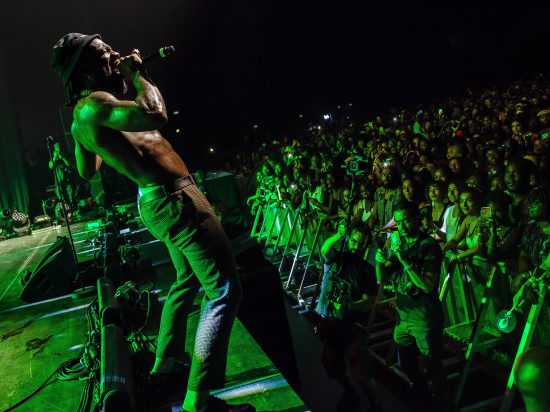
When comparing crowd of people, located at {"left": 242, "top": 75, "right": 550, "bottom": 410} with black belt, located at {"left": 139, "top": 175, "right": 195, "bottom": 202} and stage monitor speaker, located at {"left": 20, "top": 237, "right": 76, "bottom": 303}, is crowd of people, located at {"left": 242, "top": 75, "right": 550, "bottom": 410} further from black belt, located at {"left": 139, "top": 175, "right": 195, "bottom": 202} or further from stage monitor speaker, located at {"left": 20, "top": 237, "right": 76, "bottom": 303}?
stage monitor speaker, located at {"left": 20, "top": 237, "right": 76, "bottom": 303}

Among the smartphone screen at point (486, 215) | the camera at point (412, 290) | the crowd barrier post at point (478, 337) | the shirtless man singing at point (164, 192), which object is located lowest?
the crowd barrier post at point (478, 337)

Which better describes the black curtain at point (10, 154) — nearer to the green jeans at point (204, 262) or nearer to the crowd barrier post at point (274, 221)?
the crowd barrier post at point (274, 221)

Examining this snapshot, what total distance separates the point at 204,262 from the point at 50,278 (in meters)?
3.63

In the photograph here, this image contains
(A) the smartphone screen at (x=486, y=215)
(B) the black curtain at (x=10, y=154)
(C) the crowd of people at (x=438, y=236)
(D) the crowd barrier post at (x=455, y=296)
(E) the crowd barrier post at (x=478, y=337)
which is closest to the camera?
(C) the crowd of people at (x=438, y=236)

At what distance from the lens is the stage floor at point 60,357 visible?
2.40 meters

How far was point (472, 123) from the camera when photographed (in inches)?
353

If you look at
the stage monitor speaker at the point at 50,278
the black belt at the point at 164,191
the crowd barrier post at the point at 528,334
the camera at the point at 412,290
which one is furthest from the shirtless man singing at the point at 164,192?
the stage monitor speaker at the point at 50,278

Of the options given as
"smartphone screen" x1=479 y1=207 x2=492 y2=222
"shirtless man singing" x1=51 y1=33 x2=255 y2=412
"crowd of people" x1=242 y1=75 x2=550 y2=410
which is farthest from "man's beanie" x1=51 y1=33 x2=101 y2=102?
"smartphone screen" x1=479 y1=207 x2=492 y2=222

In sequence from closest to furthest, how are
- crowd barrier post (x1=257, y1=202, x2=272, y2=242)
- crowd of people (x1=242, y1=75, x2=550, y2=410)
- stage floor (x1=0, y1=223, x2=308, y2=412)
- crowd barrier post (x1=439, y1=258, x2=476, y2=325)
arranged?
stage floor (x1=0, y1=223, x2=308, y2=412)
crowd of people (x1=242, y1=75, x2=550, y2=410)
crowd barrier post (x1=439, y1=258, x2=476, y2=325)
crowd barrier post (x1=257, y1=202, x2=272, y2=242)

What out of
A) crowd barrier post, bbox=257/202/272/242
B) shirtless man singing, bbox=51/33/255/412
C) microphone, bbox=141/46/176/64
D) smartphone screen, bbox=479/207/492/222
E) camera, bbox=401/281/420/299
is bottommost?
crowd barrier post, bbox=257/202/272/242

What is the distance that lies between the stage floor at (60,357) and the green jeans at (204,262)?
1.28 feet

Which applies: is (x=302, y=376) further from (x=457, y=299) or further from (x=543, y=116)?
(x=543, y=116)

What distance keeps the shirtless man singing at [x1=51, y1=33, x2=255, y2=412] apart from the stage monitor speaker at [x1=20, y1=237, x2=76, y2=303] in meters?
3.26

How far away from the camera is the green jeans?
209 centimetres
